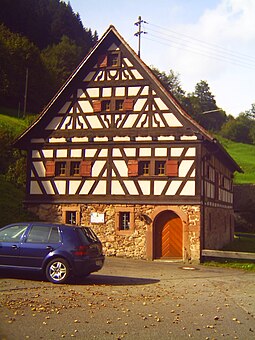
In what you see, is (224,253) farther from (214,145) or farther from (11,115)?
(11,115)

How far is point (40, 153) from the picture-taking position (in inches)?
1044

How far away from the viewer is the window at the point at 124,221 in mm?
24688

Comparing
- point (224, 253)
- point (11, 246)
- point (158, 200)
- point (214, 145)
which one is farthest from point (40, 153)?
point (11, 246)

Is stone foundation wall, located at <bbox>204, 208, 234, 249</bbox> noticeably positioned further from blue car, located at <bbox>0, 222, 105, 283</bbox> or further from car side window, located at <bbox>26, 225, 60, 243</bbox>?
car side window, located at <bbox>26, 225, 60, 243</bbox>

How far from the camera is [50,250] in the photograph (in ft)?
45.5

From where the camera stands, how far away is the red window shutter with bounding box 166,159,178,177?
79.0 feet

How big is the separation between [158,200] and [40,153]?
6.64 meters

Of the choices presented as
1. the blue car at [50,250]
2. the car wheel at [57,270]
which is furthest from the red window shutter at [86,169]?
the car wheel at [57,270]

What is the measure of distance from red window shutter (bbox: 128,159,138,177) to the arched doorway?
7.45 ft

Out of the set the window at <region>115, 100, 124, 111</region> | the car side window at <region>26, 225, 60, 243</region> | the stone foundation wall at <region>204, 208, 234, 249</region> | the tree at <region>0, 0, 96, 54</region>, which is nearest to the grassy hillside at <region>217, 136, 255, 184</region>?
the stone foundation wall at <region>204, 208, 234, 249</region>

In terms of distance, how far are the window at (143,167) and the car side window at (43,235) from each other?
10854 mm

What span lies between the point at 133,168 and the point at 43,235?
432 inches

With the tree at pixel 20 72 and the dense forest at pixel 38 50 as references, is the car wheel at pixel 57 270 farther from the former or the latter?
the tree at pixel 20 72

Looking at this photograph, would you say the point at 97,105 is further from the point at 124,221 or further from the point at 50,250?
the point at 50,250
